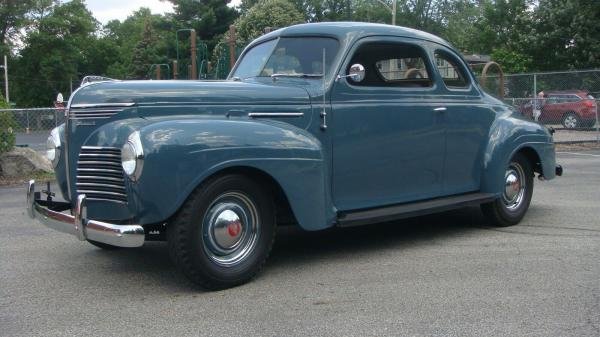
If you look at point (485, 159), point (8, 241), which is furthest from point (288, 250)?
point (8, 241)

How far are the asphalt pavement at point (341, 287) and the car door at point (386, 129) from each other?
1.96 ft

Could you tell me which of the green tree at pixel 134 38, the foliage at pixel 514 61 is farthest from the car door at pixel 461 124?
the green tree at pixel 134 38

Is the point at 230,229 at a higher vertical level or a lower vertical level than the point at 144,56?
lower

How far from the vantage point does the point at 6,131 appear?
39.0ft

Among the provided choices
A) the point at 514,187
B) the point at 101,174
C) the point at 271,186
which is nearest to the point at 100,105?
the point at 101,174

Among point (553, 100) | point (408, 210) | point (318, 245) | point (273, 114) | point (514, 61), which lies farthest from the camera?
point (514, 61)

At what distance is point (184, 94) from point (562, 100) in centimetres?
1574

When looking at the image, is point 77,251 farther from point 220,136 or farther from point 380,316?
point 380,316

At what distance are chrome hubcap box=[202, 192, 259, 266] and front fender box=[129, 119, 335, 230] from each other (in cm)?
28

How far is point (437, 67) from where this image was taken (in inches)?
242

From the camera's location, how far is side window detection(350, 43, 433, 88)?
224 inches

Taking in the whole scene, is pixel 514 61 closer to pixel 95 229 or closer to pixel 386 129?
pixel 386 129

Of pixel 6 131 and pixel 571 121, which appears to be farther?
pixel 571 121

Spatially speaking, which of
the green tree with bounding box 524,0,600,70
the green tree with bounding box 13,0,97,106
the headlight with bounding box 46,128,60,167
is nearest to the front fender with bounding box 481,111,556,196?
the headlight with bounding box 46,128,60,167
